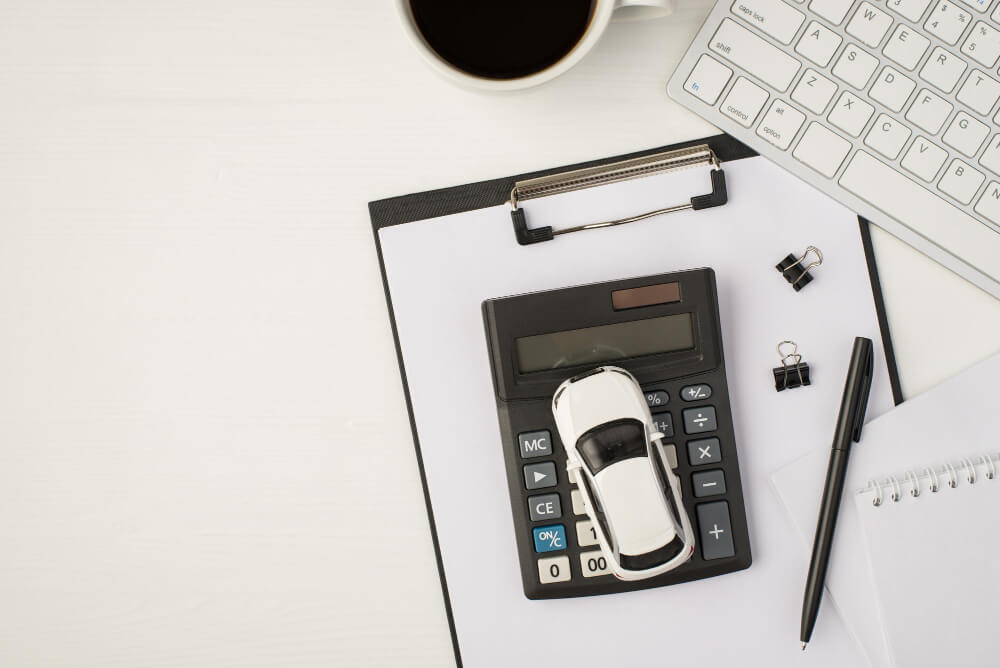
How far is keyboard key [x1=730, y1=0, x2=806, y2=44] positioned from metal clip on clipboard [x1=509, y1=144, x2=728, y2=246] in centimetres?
8

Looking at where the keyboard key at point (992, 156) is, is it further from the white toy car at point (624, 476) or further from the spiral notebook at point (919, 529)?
the white toy car at point (624, 476)

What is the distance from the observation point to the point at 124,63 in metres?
0.48

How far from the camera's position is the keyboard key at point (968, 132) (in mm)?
433

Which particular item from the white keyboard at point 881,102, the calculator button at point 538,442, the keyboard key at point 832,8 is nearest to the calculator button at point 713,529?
the calculator button at point 538,442

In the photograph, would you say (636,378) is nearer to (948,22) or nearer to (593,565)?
(593,565)

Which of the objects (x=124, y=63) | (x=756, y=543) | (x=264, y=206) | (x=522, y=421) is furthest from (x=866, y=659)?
(x=124, y=63)

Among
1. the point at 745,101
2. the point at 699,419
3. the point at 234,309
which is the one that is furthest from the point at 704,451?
the point at 234,309

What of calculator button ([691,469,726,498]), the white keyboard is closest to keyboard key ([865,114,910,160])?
the white keyboard

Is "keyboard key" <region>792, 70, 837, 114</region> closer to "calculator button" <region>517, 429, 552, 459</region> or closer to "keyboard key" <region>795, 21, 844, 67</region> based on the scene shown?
"keyboard key" <region>795, 21, 844, 67</region>

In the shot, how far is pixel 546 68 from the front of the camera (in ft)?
1.28

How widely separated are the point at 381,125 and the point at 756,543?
0.37 metres

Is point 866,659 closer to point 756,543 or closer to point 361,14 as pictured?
point 756,543

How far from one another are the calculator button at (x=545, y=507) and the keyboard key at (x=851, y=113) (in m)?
0.30

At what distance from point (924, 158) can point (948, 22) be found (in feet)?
0.28
